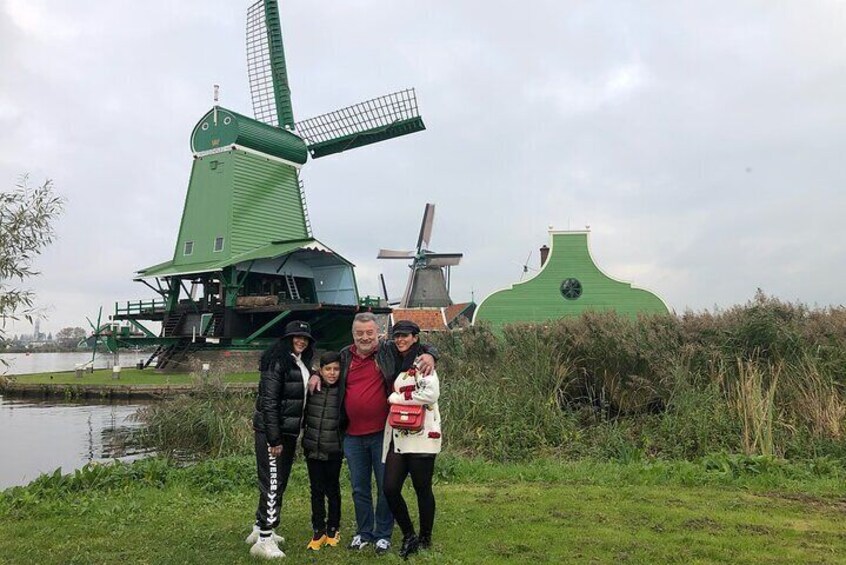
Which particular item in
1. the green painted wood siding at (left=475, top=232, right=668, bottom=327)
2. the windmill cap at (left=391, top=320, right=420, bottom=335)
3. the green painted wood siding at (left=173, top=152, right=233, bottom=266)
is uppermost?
the green painted wood siding at (left=173, top=152, right=233, bottom=266)

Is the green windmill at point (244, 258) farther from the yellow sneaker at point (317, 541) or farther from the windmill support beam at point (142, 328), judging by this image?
the yellow sneaker at point (317, 541)

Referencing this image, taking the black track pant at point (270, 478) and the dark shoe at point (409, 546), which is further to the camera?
the black track pant at point (270, 478)

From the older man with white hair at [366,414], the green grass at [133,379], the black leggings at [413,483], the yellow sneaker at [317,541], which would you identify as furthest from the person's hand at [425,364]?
the green grass at [133,379]

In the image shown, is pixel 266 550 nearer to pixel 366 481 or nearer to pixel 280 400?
pixel 366 481

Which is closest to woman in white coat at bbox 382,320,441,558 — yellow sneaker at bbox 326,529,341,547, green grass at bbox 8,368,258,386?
yellow sneaker at bbox 326,529,341,547

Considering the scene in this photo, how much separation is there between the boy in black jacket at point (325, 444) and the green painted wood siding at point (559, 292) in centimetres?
2112

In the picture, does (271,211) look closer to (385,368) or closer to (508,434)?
(508,434)

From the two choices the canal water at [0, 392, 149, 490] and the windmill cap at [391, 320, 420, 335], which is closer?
the windmill cap at [391, 320, 420, 335]

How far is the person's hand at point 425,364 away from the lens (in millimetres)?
4027

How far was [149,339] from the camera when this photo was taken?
28672mm

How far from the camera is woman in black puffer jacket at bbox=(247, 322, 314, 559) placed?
13.8ft

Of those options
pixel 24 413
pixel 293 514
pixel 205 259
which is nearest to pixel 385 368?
pixel 293 514

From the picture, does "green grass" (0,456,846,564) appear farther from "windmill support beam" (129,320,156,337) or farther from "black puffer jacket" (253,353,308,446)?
"windmill support beam" (129,320,156,337)

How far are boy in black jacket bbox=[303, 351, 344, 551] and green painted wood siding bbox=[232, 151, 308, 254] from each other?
957 inches
